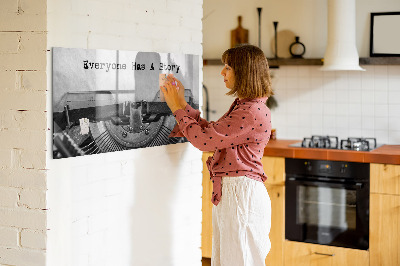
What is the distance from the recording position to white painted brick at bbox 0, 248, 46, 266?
88.7 inches

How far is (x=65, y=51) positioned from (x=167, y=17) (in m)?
0.73

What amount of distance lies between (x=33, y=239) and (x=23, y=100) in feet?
1.72

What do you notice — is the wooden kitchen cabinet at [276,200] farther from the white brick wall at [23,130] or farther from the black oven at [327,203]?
the white brick wall at [23,130]

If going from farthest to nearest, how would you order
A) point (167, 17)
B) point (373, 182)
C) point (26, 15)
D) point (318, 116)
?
point (318, 116) < point (373, 182) < point (167, 17) < point (26, 15)

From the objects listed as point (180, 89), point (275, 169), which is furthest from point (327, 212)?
point (180, 89)

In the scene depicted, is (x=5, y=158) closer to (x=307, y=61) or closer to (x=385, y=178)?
(x=385, y=178)

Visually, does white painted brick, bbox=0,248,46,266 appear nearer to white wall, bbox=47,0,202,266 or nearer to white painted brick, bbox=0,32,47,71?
white wall, bbox=47,0,202,266

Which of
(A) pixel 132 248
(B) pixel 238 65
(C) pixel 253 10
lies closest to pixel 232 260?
(A) pixel 132 248

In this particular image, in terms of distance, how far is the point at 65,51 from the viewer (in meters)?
2.26

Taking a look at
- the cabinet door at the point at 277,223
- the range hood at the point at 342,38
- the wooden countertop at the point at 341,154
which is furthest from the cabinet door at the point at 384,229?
the range hood at the point at 342,38

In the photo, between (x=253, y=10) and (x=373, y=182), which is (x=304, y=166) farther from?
(x=253, y=10)

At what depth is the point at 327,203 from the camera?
169 inches

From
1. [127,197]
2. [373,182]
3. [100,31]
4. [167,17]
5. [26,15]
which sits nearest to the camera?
[26,15]

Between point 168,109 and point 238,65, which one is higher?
point 238,65
